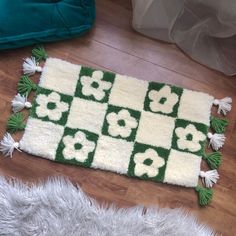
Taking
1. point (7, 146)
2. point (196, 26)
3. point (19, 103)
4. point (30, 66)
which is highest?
point (196, 26)

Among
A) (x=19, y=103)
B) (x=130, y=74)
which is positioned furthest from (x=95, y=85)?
(x=19, y=103)

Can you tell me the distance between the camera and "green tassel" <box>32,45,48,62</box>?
4.23ft

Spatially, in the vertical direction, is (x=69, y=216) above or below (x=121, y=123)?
below

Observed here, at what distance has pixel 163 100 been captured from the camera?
4.23ft

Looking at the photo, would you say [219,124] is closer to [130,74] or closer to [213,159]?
[213,159]

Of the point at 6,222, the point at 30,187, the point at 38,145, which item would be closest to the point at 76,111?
the point at 38,145

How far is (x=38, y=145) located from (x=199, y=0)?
622 millimetres

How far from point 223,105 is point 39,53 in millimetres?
581

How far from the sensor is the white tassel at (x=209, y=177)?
1.25 metres

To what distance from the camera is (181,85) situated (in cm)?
131

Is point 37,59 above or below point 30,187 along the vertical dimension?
above

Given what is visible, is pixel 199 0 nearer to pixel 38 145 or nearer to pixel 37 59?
pixel 37 59

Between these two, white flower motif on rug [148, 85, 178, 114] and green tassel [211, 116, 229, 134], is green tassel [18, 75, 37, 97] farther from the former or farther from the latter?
green tassel [211, 116, 229, 134]

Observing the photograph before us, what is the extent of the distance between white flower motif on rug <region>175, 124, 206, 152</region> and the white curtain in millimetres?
213
